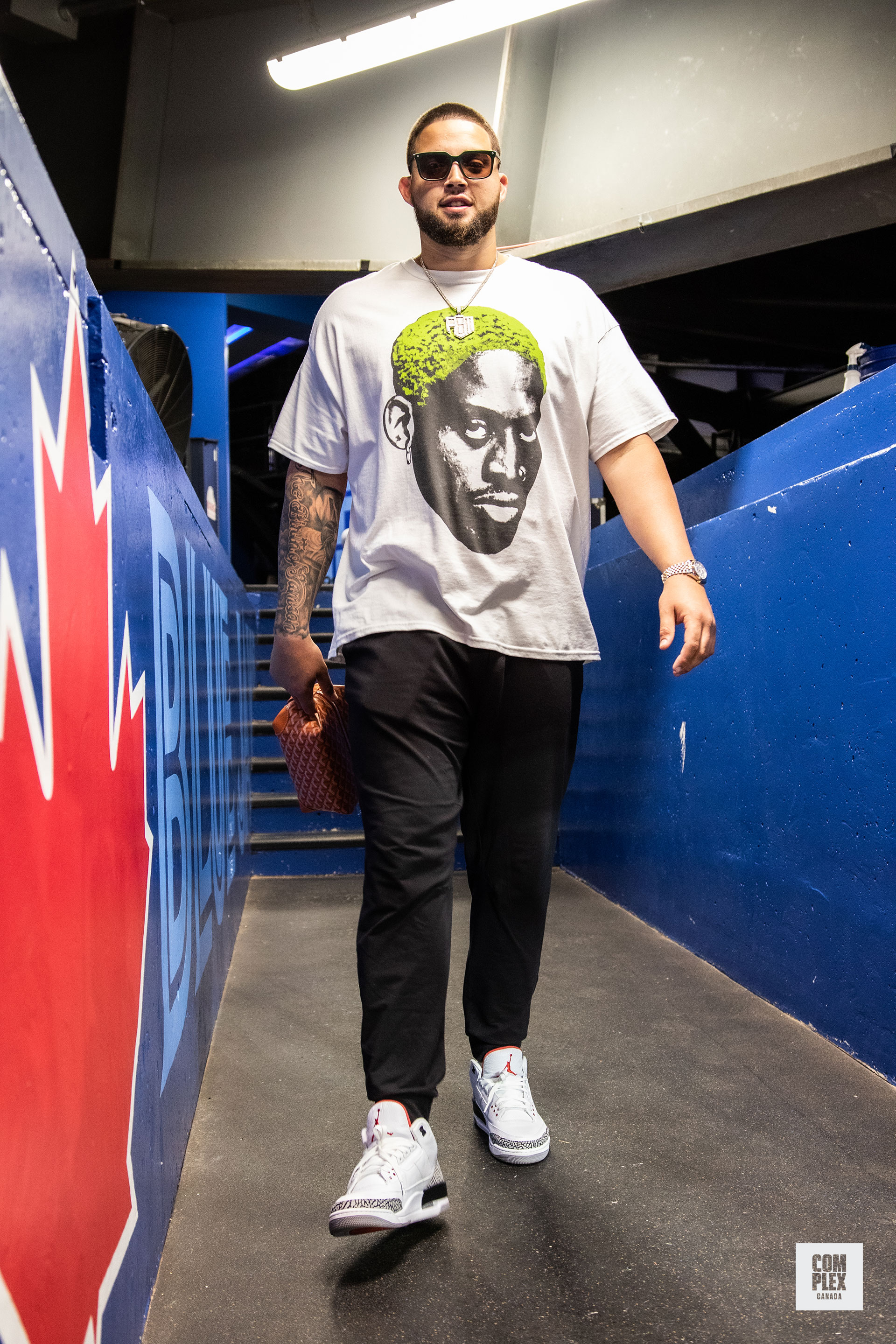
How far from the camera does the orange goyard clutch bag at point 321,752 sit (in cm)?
145

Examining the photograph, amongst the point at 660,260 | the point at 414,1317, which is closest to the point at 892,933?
the point at 414,1317

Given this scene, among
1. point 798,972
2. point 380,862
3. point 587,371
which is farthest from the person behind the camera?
point 798,972

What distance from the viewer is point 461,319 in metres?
1.36

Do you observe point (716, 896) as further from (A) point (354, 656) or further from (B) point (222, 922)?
(A) point (354, 656)

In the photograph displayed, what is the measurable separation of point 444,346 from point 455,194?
243 mm

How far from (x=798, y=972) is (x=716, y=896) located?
0.39 m

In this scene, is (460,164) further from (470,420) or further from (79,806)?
(79,806)

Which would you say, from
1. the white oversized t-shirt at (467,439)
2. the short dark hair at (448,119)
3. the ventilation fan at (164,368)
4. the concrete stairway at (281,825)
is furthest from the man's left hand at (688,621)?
the concrete stairway at (281,825)

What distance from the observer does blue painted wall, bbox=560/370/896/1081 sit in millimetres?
1647

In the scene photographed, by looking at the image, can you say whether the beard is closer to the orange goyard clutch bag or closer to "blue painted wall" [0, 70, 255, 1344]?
"blue painted wall" [0, 70, 255, 1344]

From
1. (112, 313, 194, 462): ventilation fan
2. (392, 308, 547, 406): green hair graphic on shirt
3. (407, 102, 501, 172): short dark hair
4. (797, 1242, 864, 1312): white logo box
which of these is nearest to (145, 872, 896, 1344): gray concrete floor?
(797, 1242, 864, 1312): white logo box

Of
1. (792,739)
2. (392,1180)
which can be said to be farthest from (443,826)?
(792,739)

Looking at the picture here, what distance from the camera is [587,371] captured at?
1409 millimetres

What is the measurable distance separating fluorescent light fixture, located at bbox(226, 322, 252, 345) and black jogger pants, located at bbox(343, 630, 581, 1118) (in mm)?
7195
